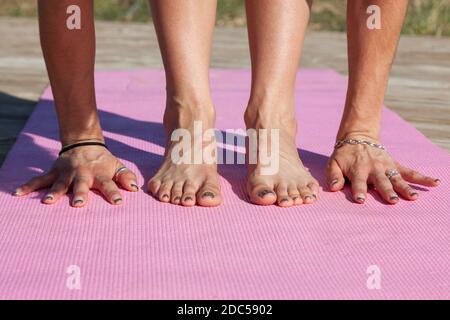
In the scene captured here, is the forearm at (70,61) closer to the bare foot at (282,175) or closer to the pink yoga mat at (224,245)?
the pink yoga mat at (224,245)

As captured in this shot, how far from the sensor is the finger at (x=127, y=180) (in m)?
2.17

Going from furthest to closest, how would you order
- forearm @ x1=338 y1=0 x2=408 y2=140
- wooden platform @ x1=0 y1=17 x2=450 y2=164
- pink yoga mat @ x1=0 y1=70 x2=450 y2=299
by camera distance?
wooden platform @ x1=0 y1=17 x2=450 y2=164 < forearm @ x1=338 y1=0 x2=408 y2=140 < pink yoga mat @ x1=0 y1=70 x2=450 y2=299

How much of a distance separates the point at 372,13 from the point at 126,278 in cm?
94

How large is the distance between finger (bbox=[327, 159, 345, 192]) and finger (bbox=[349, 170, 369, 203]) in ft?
0.08

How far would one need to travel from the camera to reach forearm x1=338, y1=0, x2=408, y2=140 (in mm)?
2271

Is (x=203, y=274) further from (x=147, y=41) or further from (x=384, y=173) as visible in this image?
(x=147, y=41)

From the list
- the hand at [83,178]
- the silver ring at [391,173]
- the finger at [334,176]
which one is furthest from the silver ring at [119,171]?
the silver ring at [391,173]

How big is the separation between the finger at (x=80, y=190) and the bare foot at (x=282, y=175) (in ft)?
1.15

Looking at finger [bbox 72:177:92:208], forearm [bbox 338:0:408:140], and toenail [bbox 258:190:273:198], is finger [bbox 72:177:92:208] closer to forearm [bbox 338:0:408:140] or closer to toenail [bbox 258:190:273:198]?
toenail [bbox 258:190:273:198]

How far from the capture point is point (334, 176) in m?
2.23

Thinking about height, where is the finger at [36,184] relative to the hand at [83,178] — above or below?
below

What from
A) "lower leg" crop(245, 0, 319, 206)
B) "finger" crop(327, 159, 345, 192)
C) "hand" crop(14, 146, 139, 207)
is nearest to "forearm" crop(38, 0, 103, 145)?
"hand" crop(14, 146, 139, 207)

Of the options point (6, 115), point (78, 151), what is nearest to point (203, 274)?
point (78, 151)

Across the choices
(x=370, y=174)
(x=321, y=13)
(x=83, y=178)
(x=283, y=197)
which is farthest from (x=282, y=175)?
(x=321, y=13)
